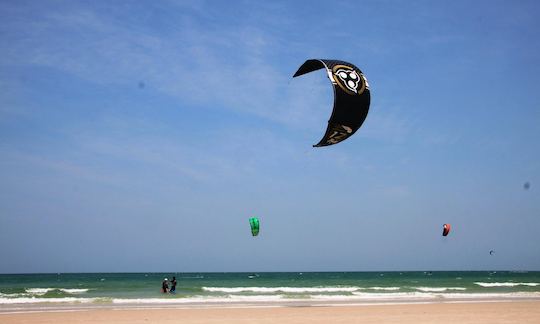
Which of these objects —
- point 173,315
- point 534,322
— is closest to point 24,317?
point 173,315

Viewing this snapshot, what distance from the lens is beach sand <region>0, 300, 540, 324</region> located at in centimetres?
1614

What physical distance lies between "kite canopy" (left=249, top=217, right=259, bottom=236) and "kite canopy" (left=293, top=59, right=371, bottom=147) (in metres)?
7.98

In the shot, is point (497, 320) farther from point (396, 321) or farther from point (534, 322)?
point (396, 321)

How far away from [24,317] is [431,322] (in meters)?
13.3

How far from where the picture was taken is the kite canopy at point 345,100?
11.4 meters

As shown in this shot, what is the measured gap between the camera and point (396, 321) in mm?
16094

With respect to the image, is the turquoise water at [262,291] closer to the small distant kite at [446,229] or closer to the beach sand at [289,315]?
the small distant kite at [446,229]

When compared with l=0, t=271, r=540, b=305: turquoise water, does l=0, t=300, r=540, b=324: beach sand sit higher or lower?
higher

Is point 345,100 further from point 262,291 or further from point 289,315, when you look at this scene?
point 262,291

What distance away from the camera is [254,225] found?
1956 centimetres

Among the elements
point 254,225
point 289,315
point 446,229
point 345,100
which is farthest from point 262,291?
point 345,100

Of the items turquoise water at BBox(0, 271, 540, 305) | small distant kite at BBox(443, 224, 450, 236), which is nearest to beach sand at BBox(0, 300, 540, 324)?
small distant kite at BBox(443, 224, 450, 236)

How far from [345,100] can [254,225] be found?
9.25 metres

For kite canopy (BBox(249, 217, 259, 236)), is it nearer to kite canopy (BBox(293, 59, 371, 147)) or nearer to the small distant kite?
kite canopy (BBox(293, 59, 371, 147))
